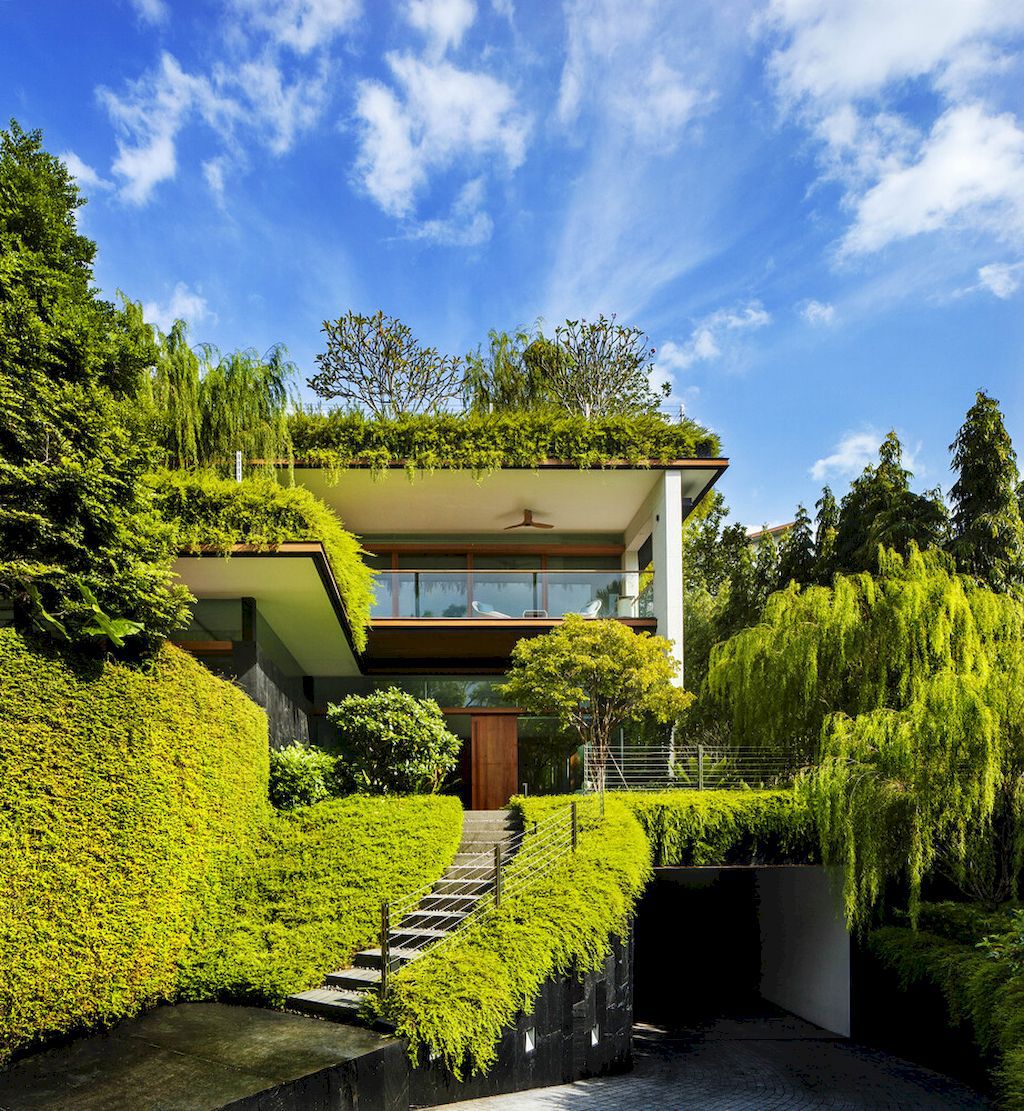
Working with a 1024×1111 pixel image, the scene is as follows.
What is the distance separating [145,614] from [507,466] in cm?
940

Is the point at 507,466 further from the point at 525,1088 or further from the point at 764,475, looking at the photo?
the point at 525,1088

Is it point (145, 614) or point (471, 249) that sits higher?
point (471, 249)

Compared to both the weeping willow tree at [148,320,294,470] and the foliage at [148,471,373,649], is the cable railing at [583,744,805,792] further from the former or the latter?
the weeping willow tree at [148,320,294,470]

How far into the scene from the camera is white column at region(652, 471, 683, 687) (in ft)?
53.4

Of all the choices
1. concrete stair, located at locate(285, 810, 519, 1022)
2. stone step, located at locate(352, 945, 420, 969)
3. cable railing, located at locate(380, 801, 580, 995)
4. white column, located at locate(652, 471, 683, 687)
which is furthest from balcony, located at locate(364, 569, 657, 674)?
stone step, located at locate(352, 945, 420, 969)

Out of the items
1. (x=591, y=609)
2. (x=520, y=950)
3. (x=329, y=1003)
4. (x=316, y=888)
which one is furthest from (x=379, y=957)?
(x=591, y=609)

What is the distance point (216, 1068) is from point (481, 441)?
11.7 metres

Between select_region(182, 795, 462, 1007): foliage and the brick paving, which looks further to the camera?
the brick paving

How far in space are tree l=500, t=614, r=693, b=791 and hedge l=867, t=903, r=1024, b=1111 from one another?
14.3ft

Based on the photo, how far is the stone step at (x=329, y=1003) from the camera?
7.94 meters

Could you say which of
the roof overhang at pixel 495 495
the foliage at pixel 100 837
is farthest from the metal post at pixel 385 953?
the roof overhang at pixel 495 495

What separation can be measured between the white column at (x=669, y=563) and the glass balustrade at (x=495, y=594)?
0.85 metres

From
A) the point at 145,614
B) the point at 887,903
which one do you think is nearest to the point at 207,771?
the point at 145,614

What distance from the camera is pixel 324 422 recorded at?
16.5m
